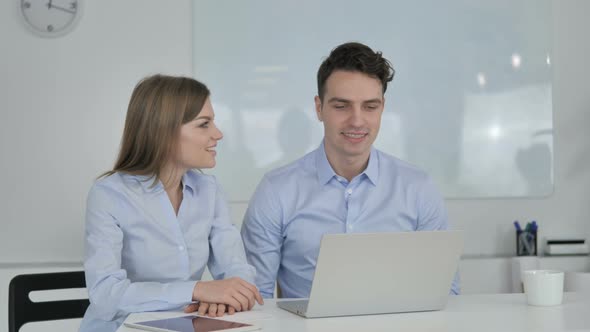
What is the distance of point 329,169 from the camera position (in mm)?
2500

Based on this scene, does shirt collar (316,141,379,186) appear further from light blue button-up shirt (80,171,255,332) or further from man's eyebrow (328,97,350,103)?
light blue button-up shirt (80,171,255,332)

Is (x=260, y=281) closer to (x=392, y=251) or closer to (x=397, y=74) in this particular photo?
(x=392, y=251)

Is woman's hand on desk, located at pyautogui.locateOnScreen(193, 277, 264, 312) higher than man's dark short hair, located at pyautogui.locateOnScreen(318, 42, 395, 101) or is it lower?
lower

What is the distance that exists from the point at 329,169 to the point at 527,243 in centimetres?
158

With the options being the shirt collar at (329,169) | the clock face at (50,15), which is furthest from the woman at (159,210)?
the clock face at (50,15)

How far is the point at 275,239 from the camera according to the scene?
2.49 metres

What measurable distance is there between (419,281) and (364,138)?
78 cm

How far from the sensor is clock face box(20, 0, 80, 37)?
346 cm

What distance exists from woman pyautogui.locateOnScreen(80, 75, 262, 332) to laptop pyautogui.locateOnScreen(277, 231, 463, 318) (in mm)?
324

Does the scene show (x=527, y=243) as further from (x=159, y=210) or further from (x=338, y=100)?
(x=159, y=210)

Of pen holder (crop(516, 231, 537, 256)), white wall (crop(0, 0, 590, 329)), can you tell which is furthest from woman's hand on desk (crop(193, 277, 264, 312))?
pen holder (crop(516, 231, 537, 256))

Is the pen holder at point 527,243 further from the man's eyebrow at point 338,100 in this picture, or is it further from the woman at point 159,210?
the woman at point 159,210

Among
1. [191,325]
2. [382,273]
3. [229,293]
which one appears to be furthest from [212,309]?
[382,273]

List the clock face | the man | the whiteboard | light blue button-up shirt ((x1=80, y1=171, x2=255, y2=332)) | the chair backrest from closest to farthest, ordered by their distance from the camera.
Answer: light blue button-up shirt ((x1=80, y1=171, x2=255, y2=332)), the chair backrest, the man, the clock face, the whiteboard
